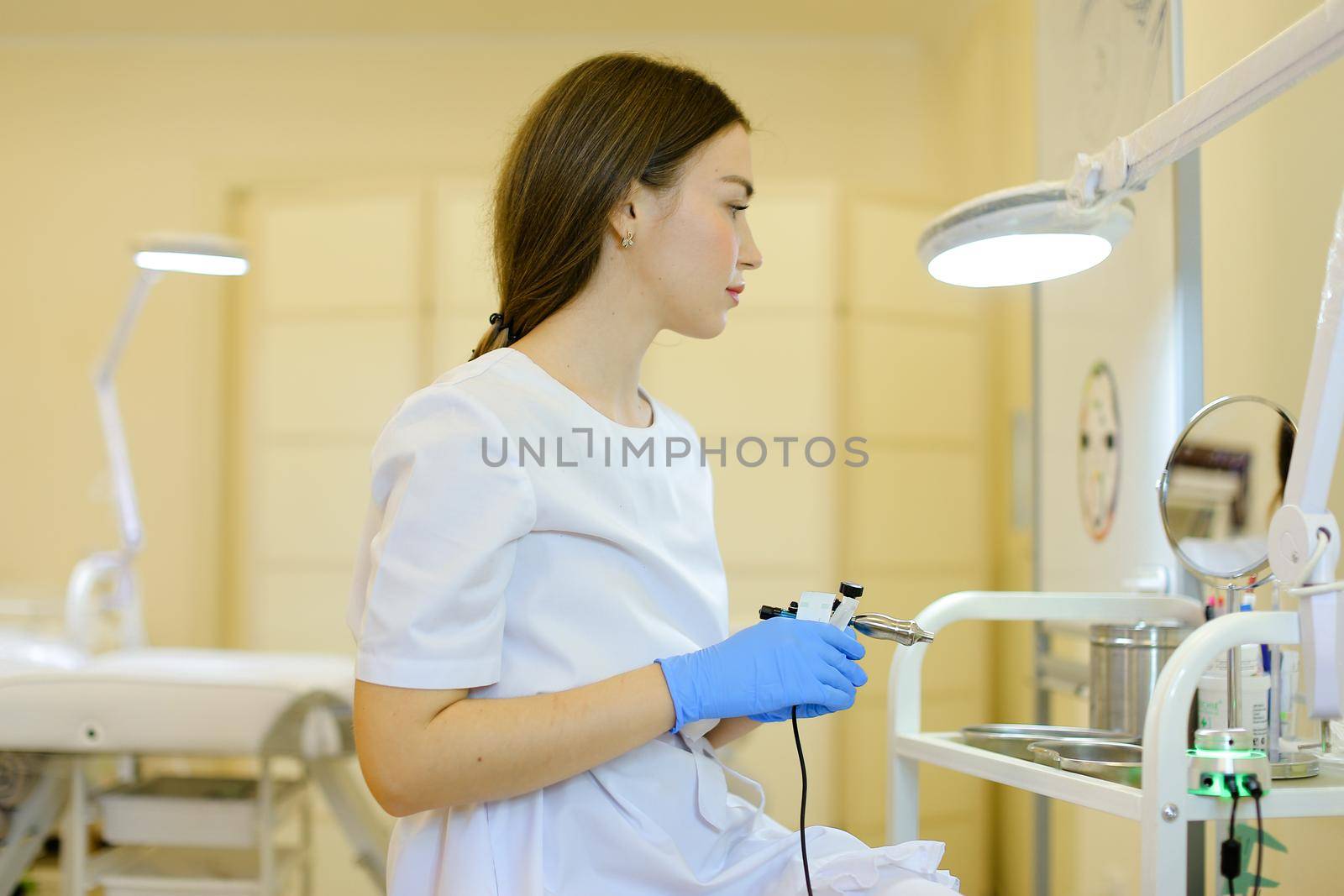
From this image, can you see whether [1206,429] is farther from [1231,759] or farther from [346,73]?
[346,73]

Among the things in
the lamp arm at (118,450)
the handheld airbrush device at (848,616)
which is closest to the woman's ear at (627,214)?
the handheld airbrush device at (848,616)

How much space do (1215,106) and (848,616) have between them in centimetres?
54

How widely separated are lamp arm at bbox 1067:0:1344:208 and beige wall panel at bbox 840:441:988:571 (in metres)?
1.78

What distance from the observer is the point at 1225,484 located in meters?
1.30

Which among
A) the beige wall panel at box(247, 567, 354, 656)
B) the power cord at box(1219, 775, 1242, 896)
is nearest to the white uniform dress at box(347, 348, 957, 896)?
the power cord at box(1219, 775, 1242, 896)

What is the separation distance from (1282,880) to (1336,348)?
0.80 metres

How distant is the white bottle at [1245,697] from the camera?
3.42 ft

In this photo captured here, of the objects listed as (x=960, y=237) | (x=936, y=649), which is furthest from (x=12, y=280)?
(x=960, y=237)

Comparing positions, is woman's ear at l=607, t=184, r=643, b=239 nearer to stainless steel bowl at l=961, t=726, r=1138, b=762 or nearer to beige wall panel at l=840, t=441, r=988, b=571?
stainless steel bowl at l=961, t=726, r=1138, b=762

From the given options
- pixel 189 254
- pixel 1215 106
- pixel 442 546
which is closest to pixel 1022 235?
pixel 1215 106

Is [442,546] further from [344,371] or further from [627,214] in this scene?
[344,371]

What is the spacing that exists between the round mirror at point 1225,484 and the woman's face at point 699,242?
1.93 ft

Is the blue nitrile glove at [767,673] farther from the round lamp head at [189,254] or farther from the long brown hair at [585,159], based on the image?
the round lamp head at [189,254]

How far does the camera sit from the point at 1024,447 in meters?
2.80
